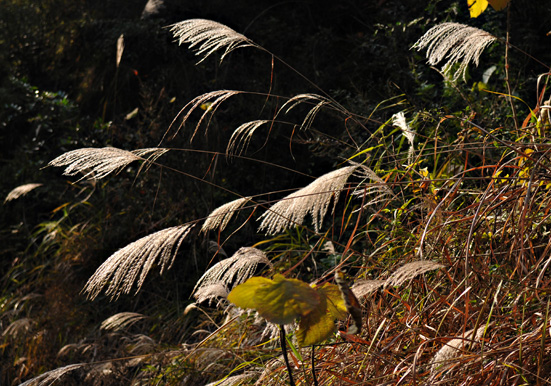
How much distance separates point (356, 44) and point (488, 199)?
149 inches

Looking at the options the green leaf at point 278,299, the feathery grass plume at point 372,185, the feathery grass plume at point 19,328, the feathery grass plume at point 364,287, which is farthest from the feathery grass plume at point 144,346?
the green leaf at point 278,299

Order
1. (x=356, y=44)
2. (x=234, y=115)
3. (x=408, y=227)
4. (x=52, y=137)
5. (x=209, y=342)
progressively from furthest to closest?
(x=52, y=137), (x=356, y=44), (x=234, y=115), (x=209, y=342), (x=408, y=227)

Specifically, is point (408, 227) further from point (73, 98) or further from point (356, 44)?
point (73, 98)

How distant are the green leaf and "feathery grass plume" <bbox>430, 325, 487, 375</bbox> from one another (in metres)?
0.45

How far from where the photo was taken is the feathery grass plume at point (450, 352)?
1.83m

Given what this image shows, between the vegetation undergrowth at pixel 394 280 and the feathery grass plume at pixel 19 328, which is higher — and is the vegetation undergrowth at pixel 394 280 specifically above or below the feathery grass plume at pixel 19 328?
above

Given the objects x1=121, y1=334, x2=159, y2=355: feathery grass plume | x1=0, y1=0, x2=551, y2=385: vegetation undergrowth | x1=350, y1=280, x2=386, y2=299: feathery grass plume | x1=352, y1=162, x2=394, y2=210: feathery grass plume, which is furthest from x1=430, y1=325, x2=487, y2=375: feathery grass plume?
x1=121, y1=334, x2=159, y2=355: feathery grass plume

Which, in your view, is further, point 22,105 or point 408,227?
point 22,105

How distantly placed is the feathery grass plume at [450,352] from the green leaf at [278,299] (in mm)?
451

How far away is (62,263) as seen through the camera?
488 centimetres

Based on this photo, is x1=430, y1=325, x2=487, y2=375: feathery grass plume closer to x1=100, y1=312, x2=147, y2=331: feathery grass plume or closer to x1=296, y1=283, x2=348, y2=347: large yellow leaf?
x1=296, y1=283, x2=348, y2=347: large yellow leaf

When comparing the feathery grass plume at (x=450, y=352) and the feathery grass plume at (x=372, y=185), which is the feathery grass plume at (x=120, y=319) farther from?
the feathery grass plume at (x=450, y=352)

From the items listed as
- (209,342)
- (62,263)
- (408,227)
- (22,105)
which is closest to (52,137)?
(22,105)

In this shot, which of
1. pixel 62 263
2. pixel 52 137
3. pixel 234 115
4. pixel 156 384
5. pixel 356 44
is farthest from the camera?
pixel 52 137
